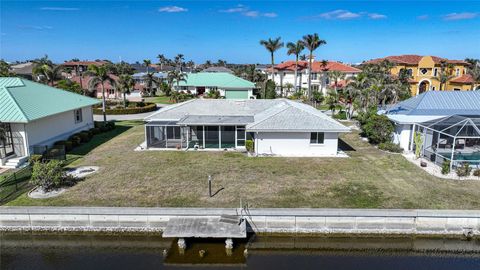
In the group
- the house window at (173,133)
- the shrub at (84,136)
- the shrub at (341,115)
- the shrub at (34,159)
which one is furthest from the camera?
the shrub at (341,115)

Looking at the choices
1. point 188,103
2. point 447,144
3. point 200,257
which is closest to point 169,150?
point 188,103

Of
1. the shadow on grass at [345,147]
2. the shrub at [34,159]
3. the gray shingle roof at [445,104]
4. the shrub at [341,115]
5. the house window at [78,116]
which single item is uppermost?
the gray shingle roof at [445,104]

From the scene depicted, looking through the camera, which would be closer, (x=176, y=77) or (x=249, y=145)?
(x=249, y=145)

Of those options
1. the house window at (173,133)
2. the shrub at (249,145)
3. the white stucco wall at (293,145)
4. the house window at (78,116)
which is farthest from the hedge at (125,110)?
the white stucco wall at (293,145)

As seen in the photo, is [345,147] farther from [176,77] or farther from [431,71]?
[431,71]

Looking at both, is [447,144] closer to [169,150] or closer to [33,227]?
[169,150]

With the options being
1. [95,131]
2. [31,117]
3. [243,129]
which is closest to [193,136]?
[243,129]

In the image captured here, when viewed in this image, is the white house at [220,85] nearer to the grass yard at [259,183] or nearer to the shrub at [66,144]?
the grass yard at [259,183]

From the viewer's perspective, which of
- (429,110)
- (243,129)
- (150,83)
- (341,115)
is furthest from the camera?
(150,83)
